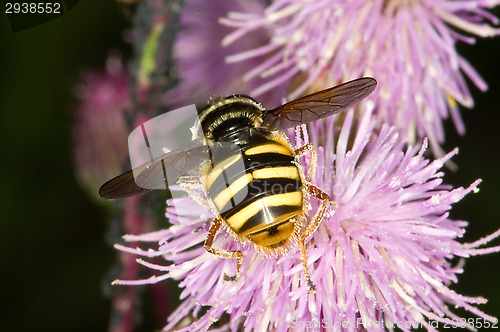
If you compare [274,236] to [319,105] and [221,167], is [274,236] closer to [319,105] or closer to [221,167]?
[221,167]

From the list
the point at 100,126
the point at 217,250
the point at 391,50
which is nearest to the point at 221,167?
the point at 217,250

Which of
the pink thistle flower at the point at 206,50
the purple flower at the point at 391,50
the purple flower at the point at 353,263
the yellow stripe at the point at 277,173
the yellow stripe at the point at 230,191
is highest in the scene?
the pink thistle flower at the point at 206,50

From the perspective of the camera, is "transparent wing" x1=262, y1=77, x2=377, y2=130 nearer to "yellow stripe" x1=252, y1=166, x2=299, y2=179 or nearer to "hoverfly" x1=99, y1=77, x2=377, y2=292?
"hoverfly" x1=99, y1=77, x2=377, y2=292

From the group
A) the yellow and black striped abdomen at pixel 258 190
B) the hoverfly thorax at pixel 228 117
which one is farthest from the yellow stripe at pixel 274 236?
the hoverfly thorax at pixel 228 117

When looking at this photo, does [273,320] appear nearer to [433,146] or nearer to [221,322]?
[221,322]

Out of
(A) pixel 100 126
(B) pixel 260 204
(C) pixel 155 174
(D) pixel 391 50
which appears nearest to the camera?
(B) pixel 260 204

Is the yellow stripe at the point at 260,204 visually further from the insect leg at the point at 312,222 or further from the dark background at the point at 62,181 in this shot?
the dark background at the point at 62,181
